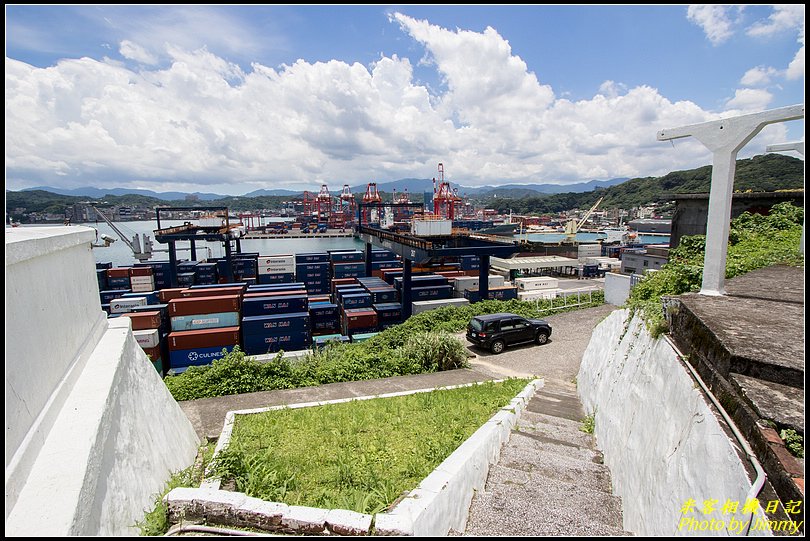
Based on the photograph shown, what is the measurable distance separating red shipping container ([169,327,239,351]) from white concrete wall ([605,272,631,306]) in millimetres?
16632

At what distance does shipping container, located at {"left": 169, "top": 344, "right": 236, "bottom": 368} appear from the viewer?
50.7 feet

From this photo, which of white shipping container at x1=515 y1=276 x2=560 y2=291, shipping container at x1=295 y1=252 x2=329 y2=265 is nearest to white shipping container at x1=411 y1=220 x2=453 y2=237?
shipping container at x1=295 y1=252 x2=329 y2=265

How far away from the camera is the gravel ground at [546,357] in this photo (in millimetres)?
9102

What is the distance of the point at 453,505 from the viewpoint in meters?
3.14

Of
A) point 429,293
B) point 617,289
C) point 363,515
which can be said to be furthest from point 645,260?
point 363,515

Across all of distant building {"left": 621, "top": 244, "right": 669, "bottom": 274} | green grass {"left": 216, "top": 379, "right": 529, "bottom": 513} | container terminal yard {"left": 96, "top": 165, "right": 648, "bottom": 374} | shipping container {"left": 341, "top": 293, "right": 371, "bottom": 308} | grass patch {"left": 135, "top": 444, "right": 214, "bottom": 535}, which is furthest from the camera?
distant building {"left": 621, "top": 244, "right": 669, "bottom": 274}

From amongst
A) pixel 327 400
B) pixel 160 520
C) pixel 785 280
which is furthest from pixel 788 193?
pixel 160 520

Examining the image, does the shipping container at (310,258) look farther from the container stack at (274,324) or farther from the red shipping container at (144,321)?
the red shipping container at (144,321)

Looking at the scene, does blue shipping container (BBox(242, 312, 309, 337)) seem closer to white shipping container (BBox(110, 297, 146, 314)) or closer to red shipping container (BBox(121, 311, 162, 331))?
red shipping container (BBox(121, 311, 162, 331))

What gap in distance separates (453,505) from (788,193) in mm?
15750

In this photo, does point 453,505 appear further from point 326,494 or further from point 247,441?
point 247,441

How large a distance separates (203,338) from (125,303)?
234 inches

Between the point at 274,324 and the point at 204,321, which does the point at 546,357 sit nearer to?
the point at 274,324

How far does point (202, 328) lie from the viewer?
16.9m
